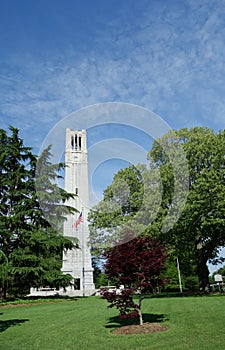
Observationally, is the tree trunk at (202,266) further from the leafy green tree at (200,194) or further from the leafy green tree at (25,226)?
the leafy green tree at (25,226)

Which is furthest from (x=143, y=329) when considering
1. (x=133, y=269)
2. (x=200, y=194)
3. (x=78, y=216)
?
(x=78, y=216)

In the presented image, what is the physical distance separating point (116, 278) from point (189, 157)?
12265 millimetres

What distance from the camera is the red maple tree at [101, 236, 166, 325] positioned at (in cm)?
786

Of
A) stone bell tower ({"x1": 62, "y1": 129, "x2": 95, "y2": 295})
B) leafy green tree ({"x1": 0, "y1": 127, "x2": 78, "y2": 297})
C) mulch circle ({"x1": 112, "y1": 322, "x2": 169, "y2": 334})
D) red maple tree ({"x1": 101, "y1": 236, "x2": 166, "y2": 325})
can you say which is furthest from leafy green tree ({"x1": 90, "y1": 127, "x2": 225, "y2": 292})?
stone bell tower ({"x1": 62, "y1": 129, "x2": 95, "y2": 295})

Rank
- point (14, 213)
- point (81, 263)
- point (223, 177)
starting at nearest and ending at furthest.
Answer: point (223, 177) → point (14, 213) → point (81, 263)

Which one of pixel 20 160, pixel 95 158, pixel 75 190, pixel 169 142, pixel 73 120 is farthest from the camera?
pixel 75 190

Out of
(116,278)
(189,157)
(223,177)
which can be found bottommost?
(116,278)

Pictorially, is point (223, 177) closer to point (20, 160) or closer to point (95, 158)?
point (95, 158)

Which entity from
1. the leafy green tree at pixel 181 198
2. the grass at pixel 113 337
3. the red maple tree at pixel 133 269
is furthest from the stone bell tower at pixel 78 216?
the red maple tree at pixel 133 269

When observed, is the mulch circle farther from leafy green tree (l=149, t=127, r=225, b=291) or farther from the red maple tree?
leafy green tree (l=149, t=127, r=225, b=291)

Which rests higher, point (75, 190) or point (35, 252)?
point (75, 190)

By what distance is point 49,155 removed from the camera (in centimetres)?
2564

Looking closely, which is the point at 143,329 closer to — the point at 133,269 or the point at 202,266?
the point at 133,269

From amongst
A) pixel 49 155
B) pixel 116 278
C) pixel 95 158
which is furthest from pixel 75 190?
pixel 116 278
